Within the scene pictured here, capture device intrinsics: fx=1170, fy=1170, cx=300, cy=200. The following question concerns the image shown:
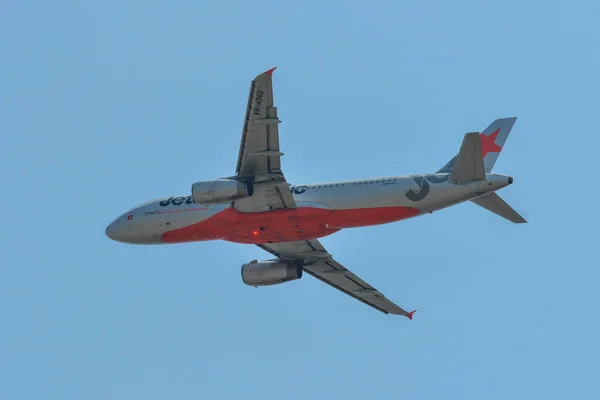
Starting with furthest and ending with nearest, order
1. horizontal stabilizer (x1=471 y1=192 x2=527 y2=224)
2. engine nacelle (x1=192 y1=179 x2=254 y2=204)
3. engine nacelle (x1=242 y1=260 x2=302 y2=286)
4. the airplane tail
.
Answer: engine nacelle (x1=242 y1=260 x2=302 y2=286)
horizontal stabilizer (x1=471 y1=192 x2=527 y2=224)
engine nacelle (x1=192 y1=179 x2=254 y2=204)
the airplane tail

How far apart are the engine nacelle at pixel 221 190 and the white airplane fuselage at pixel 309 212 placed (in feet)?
2.54

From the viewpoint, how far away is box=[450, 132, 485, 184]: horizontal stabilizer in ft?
164

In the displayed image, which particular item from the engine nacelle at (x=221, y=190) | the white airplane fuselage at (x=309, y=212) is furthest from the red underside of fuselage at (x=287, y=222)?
the engine nacelle at (x=221, y=190)

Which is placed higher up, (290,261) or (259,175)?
(259,175)

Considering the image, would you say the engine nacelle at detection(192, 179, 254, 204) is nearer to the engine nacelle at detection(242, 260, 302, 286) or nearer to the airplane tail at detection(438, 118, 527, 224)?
the engine nacelle at detection(242, 260, 302, 286)

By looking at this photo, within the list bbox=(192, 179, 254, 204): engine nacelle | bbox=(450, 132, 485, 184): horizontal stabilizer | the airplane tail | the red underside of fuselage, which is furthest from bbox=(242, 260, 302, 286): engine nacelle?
bbox=(450, 132, 485, 184): horizontal stabilizer

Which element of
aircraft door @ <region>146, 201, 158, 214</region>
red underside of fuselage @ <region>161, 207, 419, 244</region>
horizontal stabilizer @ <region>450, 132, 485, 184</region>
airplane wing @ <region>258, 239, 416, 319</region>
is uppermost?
horizontal stabilizer @ <region>450, 132, 485, 184</region>

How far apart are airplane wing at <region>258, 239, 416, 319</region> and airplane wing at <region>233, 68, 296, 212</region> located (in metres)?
5.71

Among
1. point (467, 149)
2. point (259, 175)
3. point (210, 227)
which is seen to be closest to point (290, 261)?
point (210, 227)

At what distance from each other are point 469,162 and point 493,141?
15.5ft

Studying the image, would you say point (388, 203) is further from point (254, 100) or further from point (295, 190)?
point (254, 100)

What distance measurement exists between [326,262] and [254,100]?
14.8 m

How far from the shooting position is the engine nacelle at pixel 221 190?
51.6 m

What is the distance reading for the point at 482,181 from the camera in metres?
51.2
